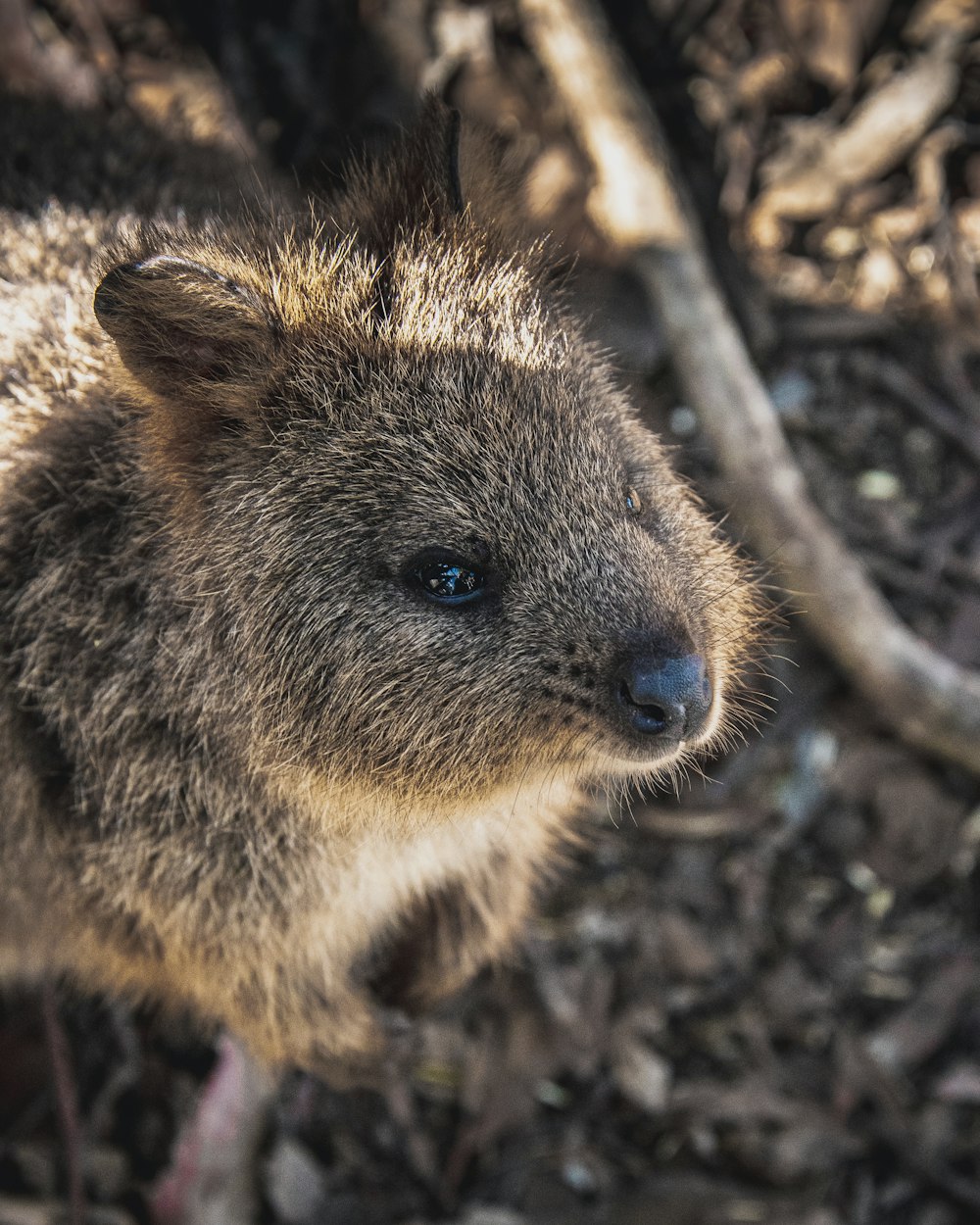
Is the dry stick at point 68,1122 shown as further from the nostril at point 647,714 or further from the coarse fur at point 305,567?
the nostril at point 647,714

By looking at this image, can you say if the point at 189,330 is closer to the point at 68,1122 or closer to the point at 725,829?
the point at 68,1122

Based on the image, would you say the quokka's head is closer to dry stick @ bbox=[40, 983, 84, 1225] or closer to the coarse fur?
the coarse fur

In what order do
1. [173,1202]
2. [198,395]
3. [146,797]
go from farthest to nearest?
[173,1202]
[146,797]
[198,395]

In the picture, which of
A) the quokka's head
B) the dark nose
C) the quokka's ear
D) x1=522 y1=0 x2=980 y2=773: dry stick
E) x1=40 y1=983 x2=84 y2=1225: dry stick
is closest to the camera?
the quokka's ear

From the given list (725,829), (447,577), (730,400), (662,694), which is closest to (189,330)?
(447,577)

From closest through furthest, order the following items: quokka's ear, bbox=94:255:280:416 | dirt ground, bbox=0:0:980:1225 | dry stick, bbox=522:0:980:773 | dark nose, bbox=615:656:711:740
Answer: quokka's ear, bbox=94:255:280:416, dark nose, bbox=615:656:711:740, dirt ground, bbox=0:0:980:1225, dry stick, bbox=522:0:980:773

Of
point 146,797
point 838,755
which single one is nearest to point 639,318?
point 838,755

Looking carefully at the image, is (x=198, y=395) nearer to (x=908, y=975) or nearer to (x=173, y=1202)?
(x=173, y=1202)

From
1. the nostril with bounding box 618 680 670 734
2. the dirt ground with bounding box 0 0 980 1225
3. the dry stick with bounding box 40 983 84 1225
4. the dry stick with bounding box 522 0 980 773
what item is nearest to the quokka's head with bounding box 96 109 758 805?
the nostril with bounding box 618 680 670 734
